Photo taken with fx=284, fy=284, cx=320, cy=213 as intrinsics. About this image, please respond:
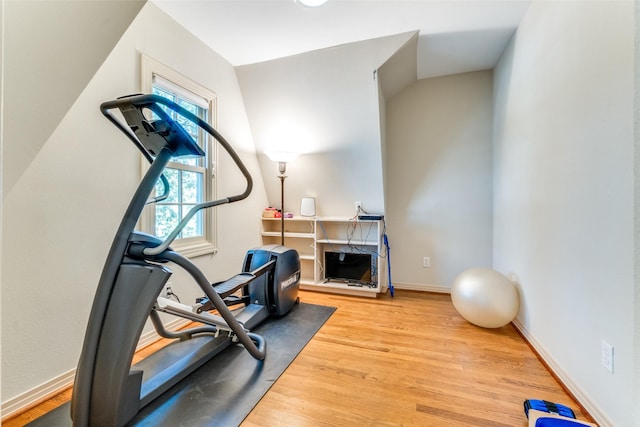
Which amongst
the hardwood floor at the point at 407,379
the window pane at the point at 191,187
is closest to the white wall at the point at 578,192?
the hardwood floor at the point at 407,379

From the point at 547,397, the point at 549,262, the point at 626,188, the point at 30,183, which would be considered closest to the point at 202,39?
the point at 30,183

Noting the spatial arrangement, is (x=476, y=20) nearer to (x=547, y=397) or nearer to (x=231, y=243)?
(x=547, y=397)

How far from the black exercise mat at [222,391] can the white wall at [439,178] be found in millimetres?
1728

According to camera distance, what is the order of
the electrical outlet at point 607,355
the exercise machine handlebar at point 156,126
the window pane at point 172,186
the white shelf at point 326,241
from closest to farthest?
the exercise machine handlebar at point 156,126 → the electrical outlet at point 607,355 → the window pane at point 172,186 → the white shelf at point 326,241

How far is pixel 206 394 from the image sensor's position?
1566 millimetres

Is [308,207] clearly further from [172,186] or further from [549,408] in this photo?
[549,408]

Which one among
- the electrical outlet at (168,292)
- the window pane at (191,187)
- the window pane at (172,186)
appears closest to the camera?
the electrical outlet at (168,292)

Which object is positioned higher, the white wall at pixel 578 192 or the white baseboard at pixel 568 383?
the white wall at pixel 578 192

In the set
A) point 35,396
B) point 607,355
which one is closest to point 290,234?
point 35,396

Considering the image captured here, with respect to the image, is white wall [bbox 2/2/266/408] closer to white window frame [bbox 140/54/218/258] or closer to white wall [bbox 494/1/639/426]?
white window frame [bbox 140/54/218/258]

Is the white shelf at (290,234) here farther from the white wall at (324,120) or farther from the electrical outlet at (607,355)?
the electrical outlet at (607,355)

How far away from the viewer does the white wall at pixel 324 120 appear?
2643mm

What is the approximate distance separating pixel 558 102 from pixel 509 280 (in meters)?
1.41

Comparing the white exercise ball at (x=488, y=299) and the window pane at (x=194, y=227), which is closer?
the white exercise ball at (x=488, y=299)
